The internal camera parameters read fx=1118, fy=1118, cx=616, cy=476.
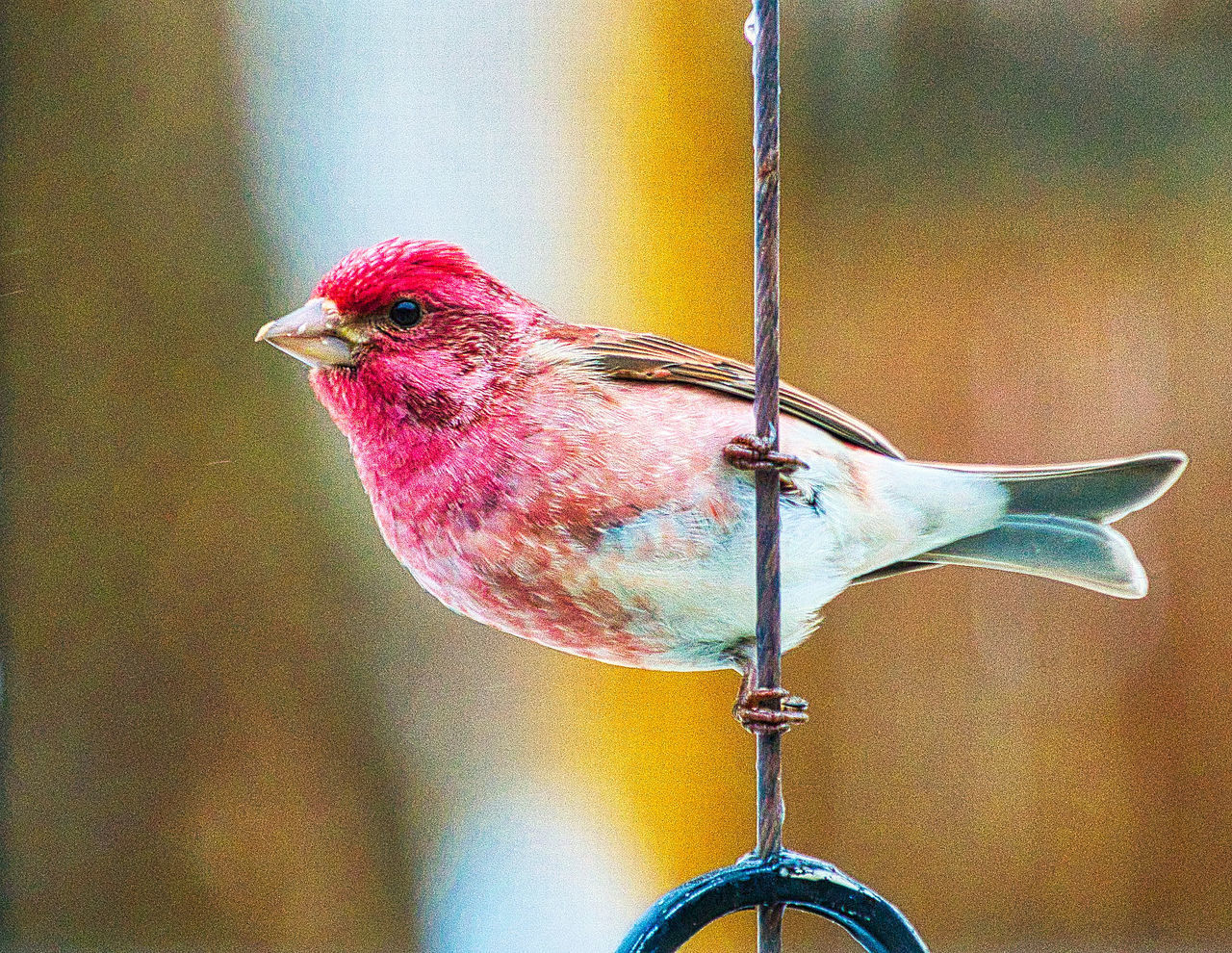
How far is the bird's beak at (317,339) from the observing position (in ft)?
1.86

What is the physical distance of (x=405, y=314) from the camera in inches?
23.0

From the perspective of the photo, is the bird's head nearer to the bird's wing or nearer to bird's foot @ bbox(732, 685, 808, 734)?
the bird's wing

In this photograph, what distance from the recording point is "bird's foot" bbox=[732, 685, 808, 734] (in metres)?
0.55

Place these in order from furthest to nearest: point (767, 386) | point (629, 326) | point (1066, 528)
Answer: point (629, 326) < point (1066, 528) < point (767, 386)

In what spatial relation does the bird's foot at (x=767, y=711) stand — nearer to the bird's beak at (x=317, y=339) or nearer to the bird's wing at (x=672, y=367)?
the bird's wing at (x=672, y=367)

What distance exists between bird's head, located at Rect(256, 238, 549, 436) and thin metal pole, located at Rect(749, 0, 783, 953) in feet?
0.50

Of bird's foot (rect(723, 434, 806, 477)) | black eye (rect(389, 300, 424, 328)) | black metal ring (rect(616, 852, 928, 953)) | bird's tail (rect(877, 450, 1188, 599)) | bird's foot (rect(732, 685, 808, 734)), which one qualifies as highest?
black eye (rect(389, 300, 424, 328))

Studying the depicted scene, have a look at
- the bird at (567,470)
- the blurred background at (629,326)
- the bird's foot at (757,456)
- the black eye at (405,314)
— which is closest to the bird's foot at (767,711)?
the bird at (567,470)

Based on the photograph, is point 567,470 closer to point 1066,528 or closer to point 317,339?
point 317,339

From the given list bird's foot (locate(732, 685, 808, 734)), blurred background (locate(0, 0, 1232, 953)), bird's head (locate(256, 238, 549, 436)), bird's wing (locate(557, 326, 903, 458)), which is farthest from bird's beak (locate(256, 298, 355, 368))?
blurred background (locate(0, 0, 1232, 953))

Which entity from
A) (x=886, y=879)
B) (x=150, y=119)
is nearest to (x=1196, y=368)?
(x=886, y=879)

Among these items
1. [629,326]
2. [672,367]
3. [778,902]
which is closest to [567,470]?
[672,367]

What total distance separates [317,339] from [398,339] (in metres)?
0.04

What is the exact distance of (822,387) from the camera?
1.01m
